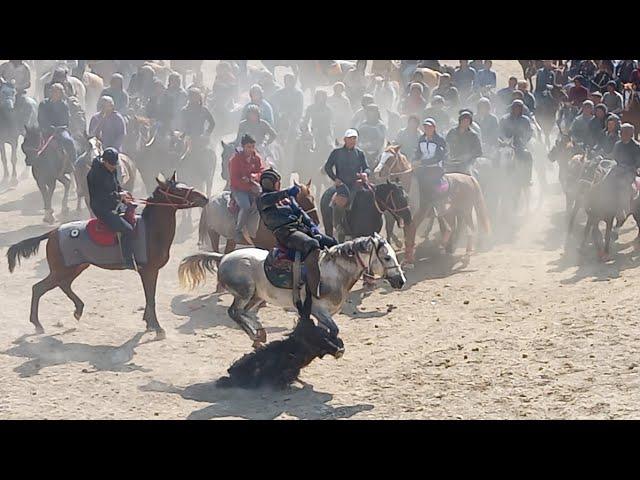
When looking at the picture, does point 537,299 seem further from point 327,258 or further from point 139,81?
point 139,81

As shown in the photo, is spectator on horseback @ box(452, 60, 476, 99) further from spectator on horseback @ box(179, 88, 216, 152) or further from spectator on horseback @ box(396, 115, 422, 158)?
spectator on horseback @ box(179, 88, 216, 152)

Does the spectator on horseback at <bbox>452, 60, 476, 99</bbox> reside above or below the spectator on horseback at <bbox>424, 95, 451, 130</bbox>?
above

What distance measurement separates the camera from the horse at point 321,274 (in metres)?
12.5

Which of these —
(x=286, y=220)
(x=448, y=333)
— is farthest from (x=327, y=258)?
(x=448, y=333)

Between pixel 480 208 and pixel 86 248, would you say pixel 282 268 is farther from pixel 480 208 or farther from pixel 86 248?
pixel 480 208

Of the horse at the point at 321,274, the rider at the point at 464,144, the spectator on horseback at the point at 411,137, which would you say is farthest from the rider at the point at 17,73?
the horse at the point at 321,274

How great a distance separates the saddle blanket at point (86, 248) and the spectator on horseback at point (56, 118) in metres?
6.40

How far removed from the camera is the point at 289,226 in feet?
41.1

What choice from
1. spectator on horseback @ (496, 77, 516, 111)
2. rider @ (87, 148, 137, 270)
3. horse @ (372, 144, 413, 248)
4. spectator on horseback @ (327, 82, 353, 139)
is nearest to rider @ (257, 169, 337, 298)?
rider @ (87, 148, 137, 270)

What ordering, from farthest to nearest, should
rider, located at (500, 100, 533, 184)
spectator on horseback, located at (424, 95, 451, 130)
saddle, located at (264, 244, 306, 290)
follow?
1. spectator on horseback, located at (424, 95, 451, 130)
2. rider, located at (500, 100, 533, 184)
3. saddle, located at (264, 244, 306, 290)

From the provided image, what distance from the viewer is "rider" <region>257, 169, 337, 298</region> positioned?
491 inches

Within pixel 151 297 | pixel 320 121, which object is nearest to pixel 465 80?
pixel 320 121

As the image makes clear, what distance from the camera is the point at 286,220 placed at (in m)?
12.5

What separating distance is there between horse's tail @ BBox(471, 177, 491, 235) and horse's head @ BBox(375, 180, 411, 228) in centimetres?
207
